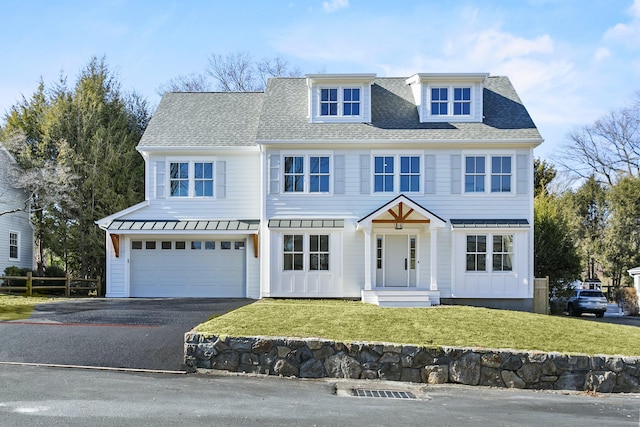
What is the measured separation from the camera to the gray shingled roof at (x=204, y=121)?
75.7ft

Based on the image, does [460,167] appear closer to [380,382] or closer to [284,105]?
[284,105]

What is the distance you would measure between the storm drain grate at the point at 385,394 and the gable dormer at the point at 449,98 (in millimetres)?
13177

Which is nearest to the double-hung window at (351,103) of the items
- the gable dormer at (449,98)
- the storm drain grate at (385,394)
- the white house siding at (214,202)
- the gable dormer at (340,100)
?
the gable dormer at (340,100)

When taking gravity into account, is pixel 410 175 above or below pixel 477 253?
above

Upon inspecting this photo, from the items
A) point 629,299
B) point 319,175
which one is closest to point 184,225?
point 319,175

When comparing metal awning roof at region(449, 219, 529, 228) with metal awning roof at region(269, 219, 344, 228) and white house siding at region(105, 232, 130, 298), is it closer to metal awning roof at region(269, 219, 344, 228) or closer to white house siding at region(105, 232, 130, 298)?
metal awning roof at region(269, 219, 344, 228)

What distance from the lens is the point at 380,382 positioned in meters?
11.8

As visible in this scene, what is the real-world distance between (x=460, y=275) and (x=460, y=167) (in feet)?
11.8

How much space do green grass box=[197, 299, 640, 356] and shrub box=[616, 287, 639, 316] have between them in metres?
18.3

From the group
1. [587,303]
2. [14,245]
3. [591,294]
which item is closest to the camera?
[587,303]

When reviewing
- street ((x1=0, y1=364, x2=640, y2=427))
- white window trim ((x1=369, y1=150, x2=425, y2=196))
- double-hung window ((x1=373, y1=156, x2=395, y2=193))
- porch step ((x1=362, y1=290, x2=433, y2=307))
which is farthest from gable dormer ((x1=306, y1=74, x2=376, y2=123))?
street ((x1=0, y1=364, x2=640, y2=427))

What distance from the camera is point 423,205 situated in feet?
70.3

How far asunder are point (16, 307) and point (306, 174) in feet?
31.7

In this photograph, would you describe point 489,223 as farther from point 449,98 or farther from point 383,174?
point 449,98
